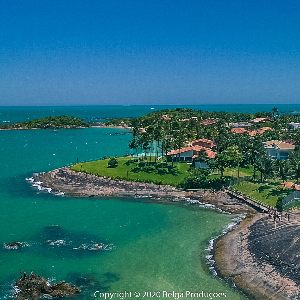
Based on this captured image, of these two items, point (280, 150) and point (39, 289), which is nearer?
point (39, 289)

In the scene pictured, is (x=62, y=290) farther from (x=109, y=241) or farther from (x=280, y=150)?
(x=280, y=150)

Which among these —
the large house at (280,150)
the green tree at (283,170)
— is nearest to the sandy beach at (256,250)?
the green tree at (283,170)

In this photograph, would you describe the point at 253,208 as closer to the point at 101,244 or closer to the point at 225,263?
the point at 225,263

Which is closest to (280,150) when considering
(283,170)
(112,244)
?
(283,170)

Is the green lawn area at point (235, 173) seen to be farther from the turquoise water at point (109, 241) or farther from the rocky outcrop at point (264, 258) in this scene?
the rocky outcrop at point (264, 258)

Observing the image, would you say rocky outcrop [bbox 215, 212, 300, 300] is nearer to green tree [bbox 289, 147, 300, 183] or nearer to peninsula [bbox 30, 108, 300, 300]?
peninsula [bbox 30, 108, 300, 300]

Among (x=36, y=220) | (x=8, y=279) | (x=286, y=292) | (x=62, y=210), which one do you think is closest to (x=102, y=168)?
(x=62, y=210)
